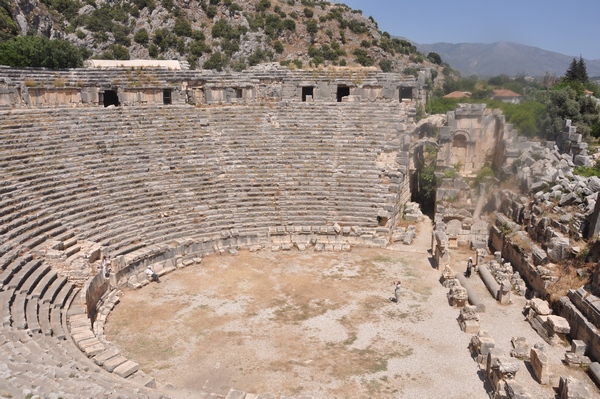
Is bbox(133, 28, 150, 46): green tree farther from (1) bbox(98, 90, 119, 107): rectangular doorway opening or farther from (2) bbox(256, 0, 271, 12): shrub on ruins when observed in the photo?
(1) bbox(98, 90, 119, 107): rectangular doorway opening

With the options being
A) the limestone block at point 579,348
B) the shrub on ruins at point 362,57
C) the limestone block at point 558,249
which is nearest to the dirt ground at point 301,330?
the limestone block at point 579,348

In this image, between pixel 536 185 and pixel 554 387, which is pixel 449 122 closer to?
pixel 536 185

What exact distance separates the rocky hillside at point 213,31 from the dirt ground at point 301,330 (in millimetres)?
29854

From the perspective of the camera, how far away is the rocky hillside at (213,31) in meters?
45.9

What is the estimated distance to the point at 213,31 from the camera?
51.3 meters

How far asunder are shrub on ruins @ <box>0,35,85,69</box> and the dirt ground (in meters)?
20.5

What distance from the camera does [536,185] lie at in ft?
56.7

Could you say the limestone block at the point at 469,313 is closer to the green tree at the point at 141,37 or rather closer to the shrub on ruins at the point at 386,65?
the green tree at the point at 141,37

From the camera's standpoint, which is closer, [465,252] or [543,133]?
[465,252]

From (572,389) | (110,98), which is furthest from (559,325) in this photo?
(110,98)

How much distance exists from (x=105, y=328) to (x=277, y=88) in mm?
14897

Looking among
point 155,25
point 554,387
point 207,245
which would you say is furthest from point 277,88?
point 155,25

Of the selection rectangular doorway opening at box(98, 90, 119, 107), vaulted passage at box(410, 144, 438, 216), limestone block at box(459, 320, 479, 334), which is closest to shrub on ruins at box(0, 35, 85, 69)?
rectangular doorway opening at box(98, 90, 119, 107)

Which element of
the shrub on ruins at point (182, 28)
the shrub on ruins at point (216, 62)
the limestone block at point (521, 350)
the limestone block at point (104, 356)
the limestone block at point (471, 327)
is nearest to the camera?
the limestone block at point (104, 356)
